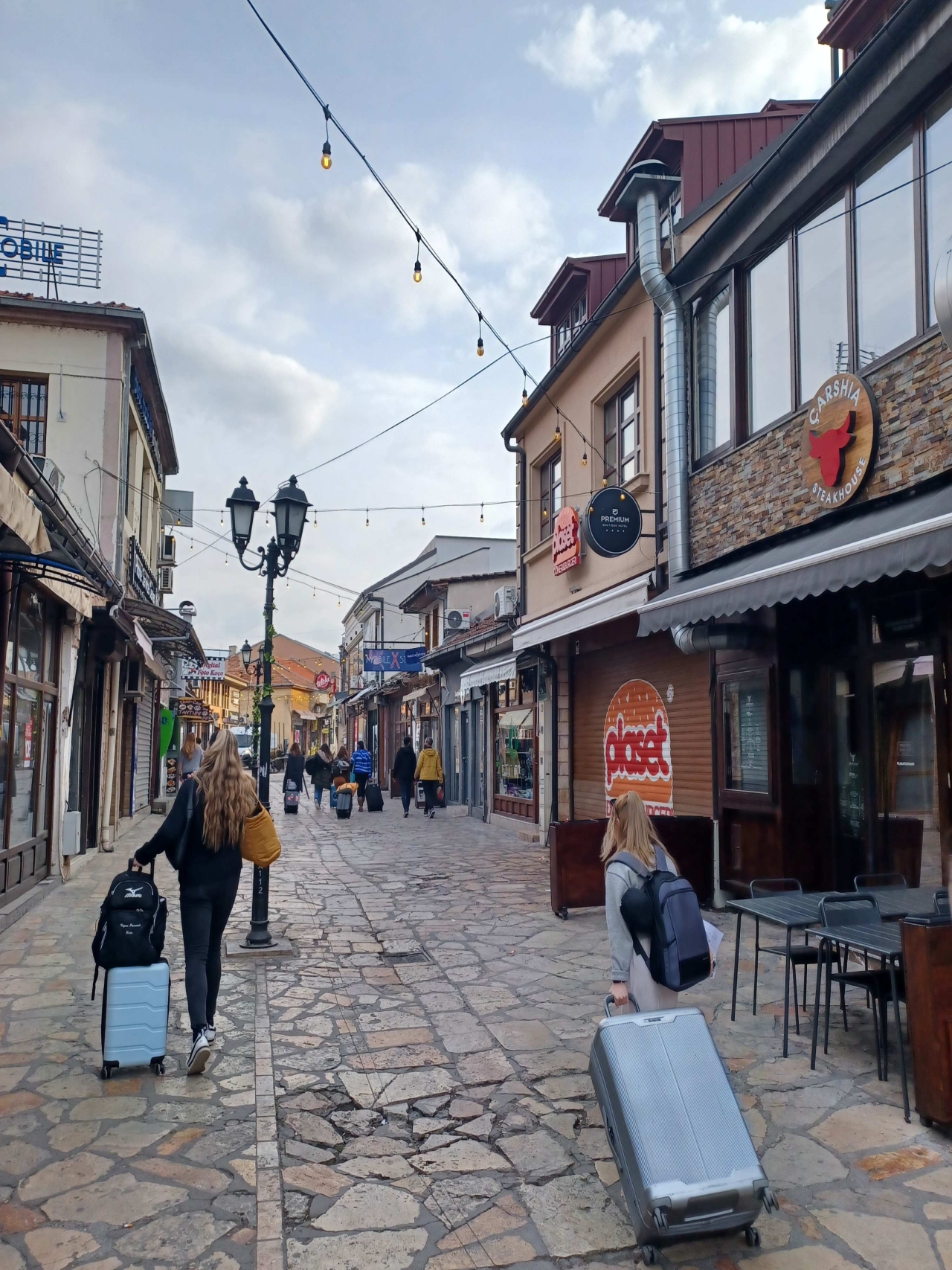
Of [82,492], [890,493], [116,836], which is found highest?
[82,492]

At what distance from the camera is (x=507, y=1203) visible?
12.7 feet

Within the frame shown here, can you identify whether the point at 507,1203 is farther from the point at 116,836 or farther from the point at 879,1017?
the point at 116,836

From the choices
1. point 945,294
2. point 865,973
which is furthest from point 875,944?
point 945,294

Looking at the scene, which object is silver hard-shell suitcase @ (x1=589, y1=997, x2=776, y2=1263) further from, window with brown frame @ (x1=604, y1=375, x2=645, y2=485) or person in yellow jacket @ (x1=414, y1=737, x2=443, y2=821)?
person in yellow jacket @ (x1=414, y1=737, x2=443, y2=821)

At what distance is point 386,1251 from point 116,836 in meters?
15.1

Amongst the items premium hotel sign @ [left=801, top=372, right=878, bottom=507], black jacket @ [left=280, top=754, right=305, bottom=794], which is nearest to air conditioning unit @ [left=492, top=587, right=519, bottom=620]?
black jacket @ [left=280, top=754, right=305, bottom=794]

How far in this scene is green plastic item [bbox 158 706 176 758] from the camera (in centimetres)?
2575

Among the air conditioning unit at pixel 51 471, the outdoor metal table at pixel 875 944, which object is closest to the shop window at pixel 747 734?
the outdoor metal table at pixel 875 944

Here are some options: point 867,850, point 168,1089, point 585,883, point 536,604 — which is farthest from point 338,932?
point 536,604

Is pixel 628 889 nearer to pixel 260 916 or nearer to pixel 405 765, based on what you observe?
pixel 260 916

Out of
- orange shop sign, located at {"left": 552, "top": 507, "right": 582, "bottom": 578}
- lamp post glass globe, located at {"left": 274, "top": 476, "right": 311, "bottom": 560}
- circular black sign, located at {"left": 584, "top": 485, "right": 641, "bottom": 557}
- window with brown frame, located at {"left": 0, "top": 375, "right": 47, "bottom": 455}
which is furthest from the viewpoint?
window with brown frame, located at {"left": 0, "top": 375, "right": 47, "bottom": 455}

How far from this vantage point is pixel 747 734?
9.68 meters

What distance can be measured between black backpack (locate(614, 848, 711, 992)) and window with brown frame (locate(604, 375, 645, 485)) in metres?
8.45

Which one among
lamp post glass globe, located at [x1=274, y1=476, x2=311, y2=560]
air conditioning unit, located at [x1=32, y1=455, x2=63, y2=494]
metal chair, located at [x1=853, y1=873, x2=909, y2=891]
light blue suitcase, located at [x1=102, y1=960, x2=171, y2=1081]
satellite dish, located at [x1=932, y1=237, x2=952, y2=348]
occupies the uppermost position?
air conditioning unit, located at [x1=32, y1=455, x2=63, y2=494]
